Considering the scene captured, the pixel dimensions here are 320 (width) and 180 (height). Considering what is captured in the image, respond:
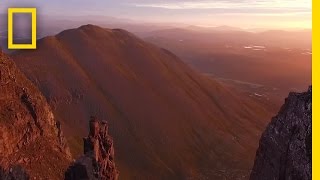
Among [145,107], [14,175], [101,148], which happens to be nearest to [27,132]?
[101,148]

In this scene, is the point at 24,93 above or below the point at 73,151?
above

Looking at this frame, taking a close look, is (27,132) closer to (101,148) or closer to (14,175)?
(101,148)

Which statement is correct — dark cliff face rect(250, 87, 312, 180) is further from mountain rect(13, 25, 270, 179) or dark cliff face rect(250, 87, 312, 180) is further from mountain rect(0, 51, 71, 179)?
mountain rect(13, 25, 270, 179)

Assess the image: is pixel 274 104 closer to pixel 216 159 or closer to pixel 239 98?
pixel 239 98

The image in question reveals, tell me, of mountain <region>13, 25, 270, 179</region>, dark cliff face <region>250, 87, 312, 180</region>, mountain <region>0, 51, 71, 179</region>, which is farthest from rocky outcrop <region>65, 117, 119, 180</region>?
mountain <region>13, 25, 270, 179</region>

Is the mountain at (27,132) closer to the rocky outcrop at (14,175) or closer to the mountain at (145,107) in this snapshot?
the mountain at (145,107)

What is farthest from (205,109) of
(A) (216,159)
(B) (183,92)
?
(A) (216,159)
